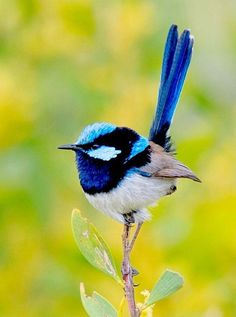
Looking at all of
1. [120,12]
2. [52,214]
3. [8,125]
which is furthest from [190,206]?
[120,12]

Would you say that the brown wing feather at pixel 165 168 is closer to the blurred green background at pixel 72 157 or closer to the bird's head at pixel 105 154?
the bird's head at pixel 105 154

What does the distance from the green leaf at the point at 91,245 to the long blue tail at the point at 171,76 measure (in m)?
0.91

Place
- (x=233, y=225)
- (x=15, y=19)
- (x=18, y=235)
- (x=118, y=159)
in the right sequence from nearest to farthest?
(x=118, y=159)
(x=233, y=225)
(x=18, y=235)
(x=15, y=19)

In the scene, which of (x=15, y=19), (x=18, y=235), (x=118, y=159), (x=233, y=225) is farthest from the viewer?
(x=15, y=19)

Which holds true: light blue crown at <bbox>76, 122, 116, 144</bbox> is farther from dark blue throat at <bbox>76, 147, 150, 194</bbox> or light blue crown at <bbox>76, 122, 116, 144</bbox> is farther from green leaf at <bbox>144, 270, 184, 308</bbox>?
green leaf at <bbox>144, 270, 184, 308</bbox>

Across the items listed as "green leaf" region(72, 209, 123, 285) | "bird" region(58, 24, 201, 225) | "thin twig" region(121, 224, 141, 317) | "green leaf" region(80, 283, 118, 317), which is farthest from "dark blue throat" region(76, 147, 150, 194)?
"green leaf" region(80, 283, 118, 317)

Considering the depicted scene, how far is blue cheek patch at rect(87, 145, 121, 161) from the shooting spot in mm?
2584

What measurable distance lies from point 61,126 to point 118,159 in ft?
4.88

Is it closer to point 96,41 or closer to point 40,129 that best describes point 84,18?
point 96,41

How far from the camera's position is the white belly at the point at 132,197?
2584 mm

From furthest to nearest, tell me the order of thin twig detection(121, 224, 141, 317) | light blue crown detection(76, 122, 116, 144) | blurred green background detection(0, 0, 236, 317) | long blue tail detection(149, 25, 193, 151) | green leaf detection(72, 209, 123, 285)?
blurred green background detection(0, 0, 236, 317)
long blue tail detection(149, 25, 193, 151)
light blue crown detection(76, 122, 116, 144)
green leaf detection(72, 209, 123, 285)
thin twig detection(121, 224, 141, 317)

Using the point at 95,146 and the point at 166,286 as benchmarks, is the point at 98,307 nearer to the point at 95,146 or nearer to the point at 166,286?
the point at 166,286

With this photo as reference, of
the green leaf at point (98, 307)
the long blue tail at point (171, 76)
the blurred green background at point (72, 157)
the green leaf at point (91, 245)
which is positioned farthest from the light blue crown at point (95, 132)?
the blurred green background at point (72, 157)

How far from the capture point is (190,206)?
3.63m
